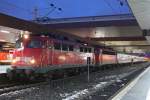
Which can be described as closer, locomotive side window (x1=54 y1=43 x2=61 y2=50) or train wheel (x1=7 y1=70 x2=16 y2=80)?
train wheel (x1=7 y1=70 x2=16 y2=80)

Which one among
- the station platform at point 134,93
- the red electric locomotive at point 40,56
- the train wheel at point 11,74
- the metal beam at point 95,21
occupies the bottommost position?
the station platform at point 134,93

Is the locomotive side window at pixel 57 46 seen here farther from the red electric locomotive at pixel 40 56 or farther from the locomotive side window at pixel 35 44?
the locomotive side window at pixel 35 44

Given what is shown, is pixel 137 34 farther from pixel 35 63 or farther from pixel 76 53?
pixel 35 63

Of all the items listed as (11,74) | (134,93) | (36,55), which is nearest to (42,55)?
(36,55)

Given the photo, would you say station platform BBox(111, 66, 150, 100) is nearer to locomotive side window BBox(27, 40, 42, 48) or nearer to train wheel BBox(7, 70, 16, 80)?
locomotive side window BBox(27, 40, 42, 48)

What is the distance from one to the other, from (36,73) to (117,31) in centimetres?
3071

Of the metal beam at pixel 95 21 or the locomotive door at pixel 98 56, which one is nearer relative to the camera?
the locomotive door at pixel 98 56

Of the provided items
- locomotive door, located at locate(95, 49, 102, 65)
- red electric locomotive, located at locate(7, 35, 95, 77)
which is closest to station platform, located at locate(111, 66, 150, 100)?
red electric locomotive, located at locate(7, 35, 95, 77)

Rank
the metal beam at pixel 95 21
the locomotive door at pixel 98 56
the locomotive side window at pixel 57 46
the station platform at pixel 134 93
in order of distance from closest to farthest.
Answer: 1. the station platform at pixel 134 93
2. the locomotive side window at pixel 57 46
3. the locomotive door at pixel 98 56
4. the metal beam at pixel 95 21

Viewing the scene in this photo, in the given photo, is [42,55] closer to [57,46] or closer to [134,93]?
[57,46]

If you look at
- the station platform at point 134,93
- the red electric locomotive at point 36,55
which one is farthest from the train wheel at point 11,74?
the station platform at point 134,93

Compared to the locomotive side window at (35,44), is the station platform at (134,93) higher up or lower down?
lower down

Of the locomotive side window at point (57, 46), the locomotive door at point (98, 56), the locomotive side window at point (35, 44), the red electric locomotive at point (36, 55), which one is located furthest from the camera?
the locomotive door at point (98, 56)

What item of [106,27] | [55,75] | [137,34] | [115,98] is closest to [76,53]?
[55,75]
